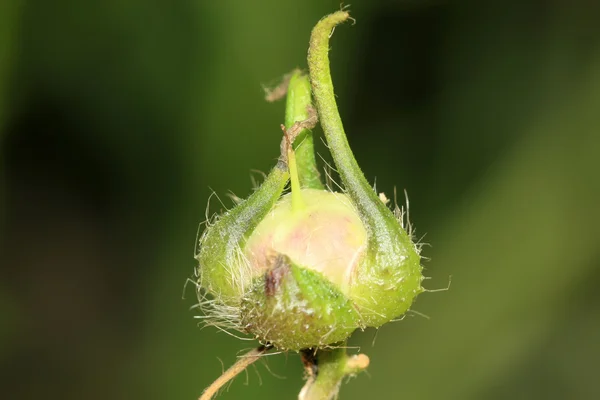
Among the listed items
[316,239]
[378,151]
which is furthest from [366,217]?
[378,151]

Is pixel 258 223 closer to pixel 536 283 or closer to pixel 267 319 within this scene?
pixel 267 319

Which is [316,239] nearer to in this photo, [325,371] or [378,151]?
[325,371]

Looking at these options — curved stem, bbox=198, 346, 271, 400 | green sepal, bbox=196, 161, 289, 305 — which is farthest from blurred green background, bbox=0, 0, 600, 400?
green sepal, bbox=196, 161, 289, 305

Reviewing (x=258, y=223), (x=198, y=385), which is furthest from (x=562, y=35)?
(x=258, y=223)

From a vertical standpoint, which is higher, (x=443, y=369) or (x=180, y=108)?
(x=180, y=108)

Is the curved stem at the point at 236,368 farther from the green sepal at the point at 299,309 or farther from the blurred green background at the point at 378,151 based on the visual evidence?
the blurred green background at the point at 378,151

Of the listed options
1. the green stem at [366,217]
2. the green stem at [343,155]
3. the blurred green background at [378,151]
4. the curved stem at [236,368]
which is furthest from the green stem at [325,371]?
the blurred green background at [378,151]
